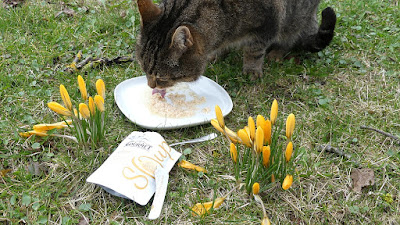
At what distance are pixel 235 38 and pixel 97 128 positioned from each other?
4.01 ft

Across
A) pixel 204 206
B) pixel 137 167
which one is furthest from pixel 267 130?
pixel 137 167

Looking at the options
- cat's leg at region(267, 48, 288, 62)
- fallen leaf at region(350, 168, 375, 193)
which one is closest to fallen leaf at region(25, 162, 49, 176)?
fallen leaf at region(350, 168, 375, 193)

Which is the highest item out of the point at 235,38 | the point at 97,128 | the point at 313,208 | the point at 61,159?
the point at 235,38

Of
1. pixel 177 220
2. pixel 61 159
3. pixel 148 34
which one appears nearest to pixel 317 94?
pixel 148 34

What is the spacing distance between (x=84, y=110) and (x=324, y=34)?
208cm

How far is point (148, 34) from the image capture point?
94.1 inches

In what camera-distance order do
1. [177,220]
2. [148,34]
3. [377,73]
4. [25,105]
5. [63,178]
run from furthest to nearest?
[377,73] < [25,105] < [148,34] < [63,178] < [177,220]

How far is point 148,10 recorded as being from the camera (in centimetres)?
230

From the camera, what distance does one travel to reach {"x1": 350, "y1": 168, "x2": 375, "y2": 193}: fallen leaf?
212 cm

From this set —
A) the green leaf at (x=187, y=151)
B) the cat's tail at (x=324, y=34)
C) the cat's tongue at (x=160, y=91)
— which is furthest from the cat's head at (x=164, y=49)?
the cat's tail at (x=324, y=34)

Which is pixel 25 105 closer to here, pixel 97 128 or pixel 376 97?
pixel 97 128

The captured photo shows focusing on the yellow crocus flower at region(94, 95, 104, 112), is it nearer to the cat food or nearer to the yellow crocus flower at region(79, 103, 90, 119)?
the yellow crocus flower at region(79, 103, 90, 119)

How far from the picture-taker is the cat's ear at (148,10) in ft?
7.45

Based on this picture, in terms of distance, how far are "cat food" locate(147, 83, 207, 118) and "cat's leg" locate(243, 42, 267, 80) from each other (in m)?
0.56
